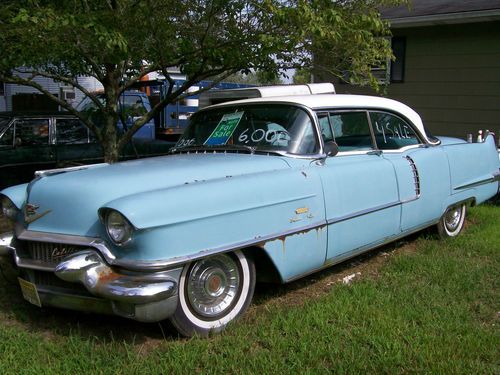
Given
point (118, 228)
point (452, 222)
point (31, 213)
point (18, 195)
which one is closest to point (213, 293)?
point (118, 228)

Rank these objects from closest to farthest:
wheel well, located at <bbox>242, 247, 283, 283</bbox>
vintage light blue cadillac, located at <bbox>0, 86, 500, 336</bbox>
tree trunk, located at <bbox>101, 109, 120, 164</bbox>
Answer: vintage light blue cadillac, located at <bbox>0, 86, 500, 336</bbox>, wheel well, located at <bbox>242, 247, 283, 283</bbox>, tree trunk, located at <bbox>101, 109, 120, 164</bbox>

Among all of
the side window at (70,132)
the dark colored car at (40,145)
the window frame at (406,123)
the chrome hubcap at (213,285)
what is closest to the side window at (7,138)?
the dark colored car at (40,145)

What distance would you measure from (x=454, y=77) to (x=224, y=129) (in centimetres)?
753

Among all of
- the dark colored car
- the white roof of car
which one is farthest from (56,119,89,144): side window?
the white roof of car

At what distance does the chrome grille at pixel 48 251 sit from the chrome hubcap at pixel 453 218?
4022mm

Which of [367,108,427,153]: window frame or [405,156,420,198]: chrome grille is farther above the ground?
[367,108,427,153]: window frame

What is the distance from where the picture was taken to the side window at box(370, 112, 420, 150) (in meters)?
5.03

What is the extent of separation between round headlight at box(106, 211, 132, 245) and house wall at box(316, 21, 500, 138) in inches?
345

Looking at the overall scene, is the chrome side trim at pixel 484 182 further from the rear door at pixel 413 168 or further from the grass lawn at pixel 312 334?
the grass lawn at pixel 312 334

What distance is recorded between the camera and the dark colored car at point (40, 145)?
7.55m

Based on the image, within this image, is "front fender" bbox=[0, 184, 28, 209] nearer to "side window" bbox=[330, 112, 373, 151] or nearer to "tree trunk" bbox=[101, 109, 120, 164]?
"tree trunk" bbox=[101, 109, 120, 164]

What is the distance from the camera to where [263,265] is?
3.74 m

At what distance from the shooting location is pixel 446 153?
543cm

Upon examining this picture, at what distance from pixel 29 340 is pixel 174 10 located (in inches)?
136
